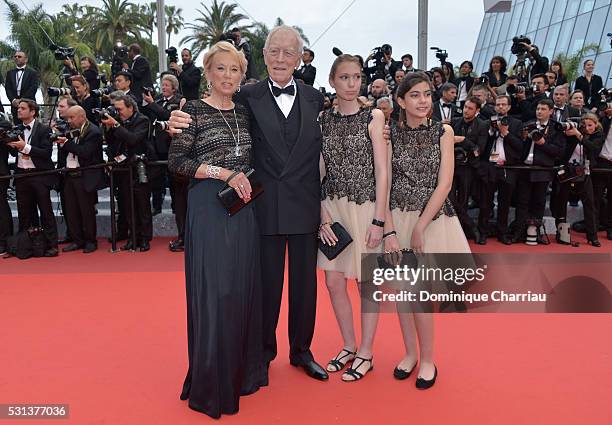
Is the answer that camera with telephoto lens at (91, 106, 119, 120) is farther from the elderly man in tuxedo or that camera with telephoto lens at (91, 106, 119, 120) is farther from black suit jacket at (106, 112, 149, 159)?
the elderly man in tuxedo

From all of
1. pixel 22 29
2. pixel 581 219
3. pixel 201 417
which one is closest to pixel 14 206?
pixel 201 417

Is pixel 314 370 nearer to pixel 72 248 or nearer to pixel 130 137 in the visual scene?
pixel 130 137

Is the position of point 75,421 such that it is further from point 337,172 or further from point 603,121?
point 603,121

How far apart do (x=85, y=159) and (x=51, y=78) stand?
2106 cm

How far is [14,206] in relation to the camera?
8.08 metres

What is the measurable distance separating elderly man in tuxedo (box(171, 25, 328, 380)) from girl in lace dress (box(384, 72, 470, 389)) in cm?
42

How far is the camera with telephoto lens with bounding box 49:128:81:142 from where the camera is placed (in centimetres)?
612

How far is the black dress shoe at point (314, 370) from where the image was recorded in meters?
3.06

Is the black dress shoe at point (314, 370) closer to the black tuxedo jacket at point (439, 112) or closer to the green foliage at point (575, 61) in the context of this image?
the black tuxedo jacket at point (439, 112)

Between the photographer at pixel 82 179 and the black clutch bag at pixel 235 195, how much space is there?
167 inches

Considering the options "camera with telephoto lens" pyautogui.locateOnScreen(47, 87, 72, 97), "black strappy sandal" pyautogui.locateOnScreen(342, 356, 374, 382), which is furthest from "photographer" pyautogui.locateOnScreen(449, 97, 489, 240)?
"camera with telephoto lens" pyautogui.locateOnScreen(47, 87, 72, 97)

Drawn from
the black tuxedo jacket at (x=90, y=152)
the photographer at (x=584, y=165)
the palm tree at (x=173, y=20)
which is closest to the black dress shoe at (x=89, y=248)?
the black tuxedo jacket at (x=90, y=152)

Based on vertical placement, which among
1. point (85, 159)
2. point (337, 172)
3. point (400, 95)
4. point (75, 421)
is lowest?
point (75, 421)

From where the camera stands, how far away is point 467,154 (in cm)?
646
